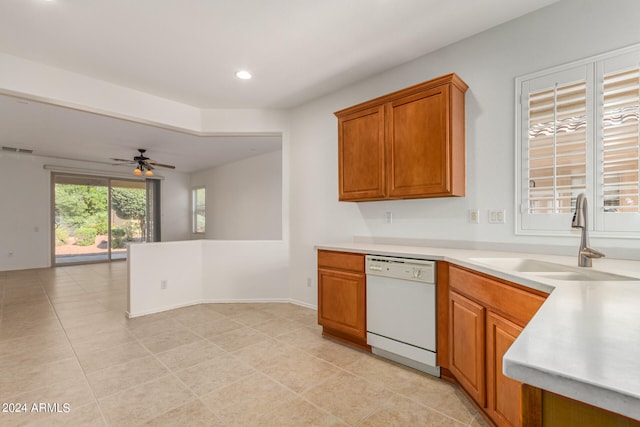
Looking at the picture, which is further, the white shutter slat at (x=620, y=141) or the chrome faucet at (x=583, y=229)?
the white shutter slat at (x=620, y=141)

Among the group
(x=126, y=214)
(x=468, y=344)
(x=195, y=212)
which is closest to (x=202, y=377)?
(x=468, y=344)

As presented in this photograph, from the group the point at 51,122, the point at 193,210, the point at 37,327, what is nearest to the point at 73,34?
the point at 51,122

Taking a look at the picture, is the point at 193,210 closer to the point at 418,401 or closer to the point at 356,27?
the point at 356,27

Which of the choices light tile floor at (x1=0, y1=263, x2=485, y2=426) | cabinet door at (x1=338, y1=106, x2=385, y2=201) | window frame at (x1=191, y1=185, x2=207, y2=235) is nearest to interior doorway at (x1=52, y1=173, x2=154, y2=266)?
window frame at (x1=191, y1=185, x2=207, y2=235)

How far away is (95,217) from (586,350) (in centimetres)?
974

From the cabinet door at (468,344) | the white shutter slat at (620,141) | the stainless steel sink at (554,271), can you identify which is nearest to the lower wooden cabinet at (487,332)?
the cabinet door at (468,344)

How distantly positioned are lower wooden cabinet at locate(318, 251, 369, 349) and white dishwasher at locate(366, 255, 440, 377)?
0.10m

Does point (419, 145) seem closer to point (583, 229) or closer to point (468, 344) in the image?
point (583, 229)

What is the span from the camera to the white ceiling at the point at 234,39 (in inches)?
90.0

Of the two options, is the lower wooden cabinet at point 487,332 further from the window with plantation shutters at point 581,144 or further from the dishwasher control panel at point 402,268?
the window with plantation shutters at point 581,144

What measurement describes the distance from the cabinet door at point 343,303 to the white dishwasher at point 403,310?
3.5 inches

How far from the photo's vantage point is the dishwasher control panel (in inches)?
89.2

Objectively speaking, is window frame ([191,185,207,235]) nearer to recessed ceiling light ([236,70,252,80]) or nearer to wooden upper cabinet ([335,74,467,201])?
recessed ceiling light ([236,70,252,80])

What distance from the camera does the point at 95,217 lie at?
8023mm
